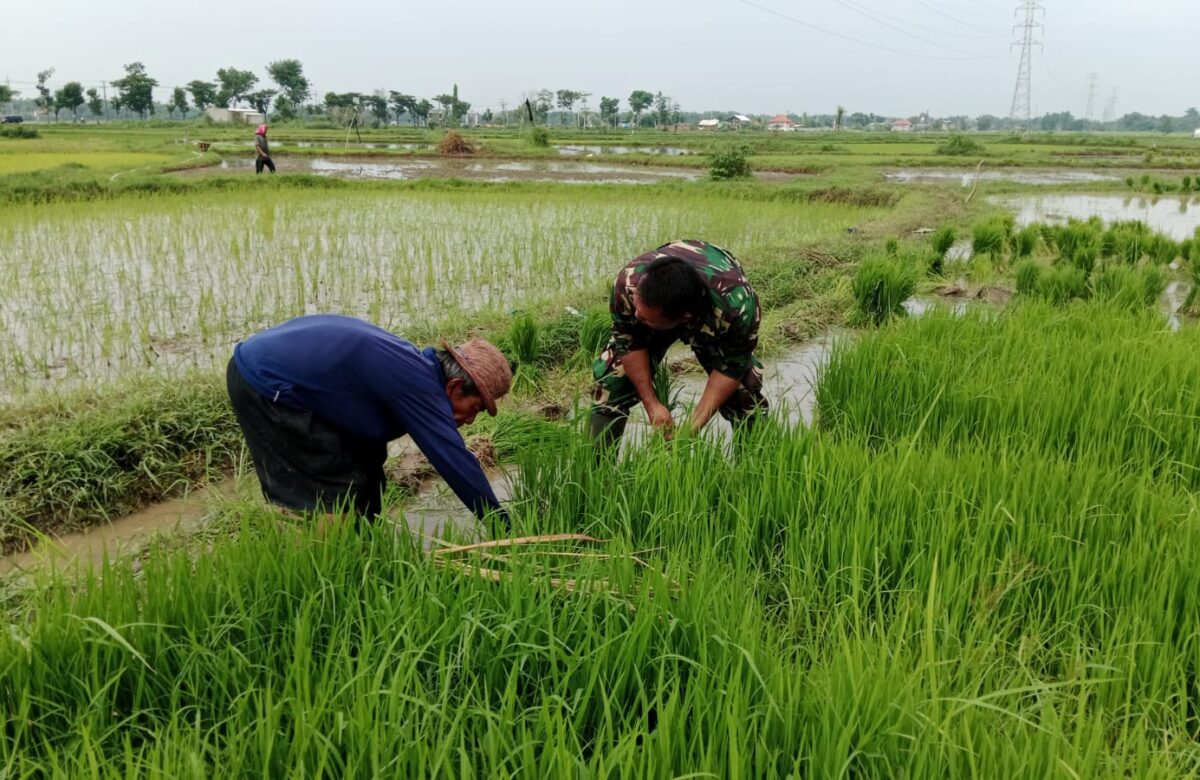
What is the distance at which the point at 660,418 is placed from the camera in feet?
9.67

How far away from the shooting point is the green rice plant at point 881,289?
580 cm

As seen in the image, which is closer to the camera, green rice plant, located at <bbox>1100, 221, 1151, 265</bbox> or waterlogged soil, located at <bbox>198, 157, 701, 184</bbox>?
green rice plant, located at <bbox>1100, 221, 1151, 265</bbox>

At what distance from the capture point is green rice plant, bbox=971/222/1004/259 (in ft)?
27.5

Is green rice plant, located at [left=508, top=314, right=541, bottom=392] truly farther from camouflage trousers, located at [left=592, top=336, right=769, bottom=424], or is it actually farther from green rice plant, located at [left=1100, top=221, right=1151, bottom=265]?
green rice plant, located at [left=1100, top=221, right=1151, bottom=265]

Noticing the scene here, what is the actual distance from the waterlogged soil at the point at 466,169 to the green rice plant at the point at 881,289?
36.8ft

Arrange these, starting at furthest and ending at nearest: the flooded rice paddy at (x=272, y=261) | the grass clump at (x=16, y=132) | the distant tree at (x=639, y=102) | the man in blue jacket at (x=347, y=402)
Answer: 1. the distant tree at (x=639, y=102)
2. the grass clump at (x=16, y=132)
3. the flooded rice paddy at (x=272, y=261)
4. the man in blue jacket at (x=347, y=402)

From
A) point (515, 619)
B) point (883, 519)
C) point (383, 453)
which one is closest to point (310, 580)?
point (515, 619)

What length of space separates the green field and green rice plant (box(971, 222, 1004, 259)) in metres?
3.29

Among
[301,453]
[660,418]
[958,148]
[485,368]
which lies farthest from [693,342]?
[958,148]

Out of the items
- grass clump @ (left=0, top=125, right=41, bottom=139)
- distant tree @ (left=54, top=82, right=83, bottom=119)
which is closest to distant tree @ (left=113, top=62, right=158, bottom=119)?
distant tree @ (left=54, top=82, right=83, bottom=119)

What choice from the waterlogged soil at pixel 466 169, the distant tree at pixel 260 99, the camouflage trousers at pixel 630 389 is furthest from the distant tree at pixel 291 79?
the camouflage trousers at pixel 630 389

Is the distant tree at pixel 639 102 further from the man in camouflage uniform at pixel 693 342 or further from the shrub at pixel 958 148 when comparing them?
the man in camouflage uniform at pixel 693 342

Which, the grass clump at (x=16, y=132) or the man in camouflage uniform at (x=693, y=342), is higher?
the grass clump at (x=16, y=132)

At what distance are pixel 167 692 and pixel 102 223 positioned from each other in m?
8.57
